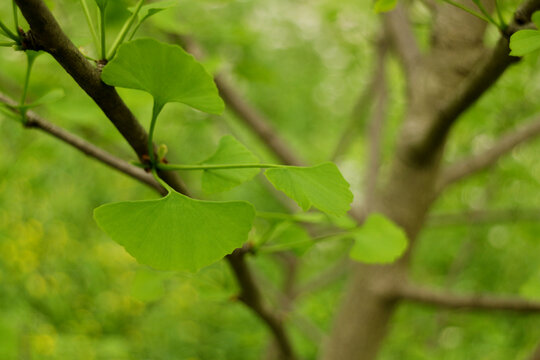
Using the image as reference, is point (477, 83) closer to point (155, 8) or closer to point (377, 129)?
point (155, 8)

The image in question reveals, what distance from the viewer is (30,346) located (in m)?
1.36

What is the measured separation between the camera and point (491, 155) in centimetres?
72

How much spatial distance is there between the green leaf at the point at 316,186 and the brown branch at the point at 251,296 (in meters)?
0.12

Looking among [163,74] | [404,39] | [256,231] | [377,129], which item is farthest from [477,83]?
[256,231]

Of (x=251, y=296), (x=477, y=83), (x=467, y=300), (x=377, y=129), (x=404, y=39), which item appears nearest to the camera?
(x=477, y=83)

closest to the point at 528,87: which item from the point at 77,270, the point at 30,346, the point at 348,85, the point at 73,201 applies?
the point at 348,85

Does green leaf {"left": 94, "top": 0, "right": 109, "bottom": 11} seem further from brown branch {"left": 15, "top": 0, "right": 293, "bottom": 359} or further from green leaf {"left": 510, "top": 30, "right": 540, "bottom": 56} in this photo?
green leaf {"left": 510, "top": 30, "right": 540, "bottom": 56}

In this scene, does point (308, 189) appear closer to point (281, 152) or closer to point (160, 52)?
point (160, 52)

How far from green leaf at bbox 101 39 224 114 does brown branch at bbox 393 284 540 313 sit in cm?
53

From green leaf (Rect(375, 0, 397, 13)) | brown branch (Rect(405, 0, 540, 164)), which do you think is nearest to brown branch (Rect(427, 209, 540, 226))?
brown branch (Rect(405, 0, 540, 164))

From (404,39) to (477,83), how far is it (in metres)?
0.50

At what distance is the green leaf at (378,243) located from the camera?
0.35m

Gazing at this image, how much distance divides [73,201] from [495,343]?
80.4 inches

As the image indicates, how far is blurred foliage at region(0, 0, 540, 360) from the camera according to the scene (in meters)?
1.14
